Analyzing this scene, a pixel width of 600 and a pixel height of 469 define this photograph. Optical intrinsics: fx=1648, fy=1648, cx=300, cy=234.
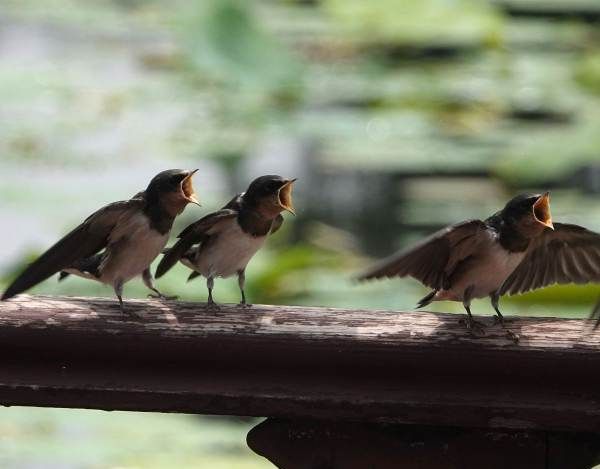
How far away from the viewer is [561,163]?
20.1ft

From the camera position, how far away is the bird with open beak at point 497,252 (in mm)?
2500

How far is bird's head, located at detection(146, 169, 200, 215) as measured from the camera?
2.51 m

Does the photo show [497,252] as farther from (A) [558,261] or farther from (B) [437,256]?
(A) [558,261]

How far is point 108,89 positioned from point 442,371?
5.34m

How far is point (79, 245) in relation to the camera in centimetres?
242

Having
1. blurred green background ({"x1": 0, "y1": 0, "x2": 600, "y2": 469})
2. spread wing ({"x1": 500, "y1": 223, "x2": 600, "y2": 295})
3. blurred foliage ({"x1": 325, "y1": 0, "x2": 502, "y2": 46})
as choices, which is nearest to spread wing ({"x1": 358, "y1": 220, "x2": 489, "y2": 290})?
spread wing ({"x1": 500, "y1": 223, "x2": 600, "y2": 295})

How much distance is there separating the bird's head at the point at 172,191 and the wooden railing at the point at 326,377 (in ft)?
1.64

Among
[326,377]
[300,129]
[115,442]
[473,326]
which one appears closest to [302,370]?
[326,377]

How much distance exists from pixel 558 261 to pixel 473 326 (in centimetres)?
66

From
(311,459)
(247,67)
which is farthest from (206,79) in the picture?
(311,459)

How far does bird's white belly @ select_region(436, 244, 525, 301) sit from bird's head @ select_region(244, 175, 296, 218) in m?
0.29

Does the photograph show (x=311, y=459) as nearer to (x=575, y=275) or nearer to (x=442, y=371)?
(x=442, y=371)

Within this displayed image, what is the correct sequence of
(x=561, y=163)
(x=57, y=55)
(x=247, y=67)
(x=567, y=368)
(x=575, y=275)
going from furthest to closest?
(x=57, y=55) < (x=247, y=67) < (x=561, y=163) < (x=575, y=275) < (x=567, y=368)

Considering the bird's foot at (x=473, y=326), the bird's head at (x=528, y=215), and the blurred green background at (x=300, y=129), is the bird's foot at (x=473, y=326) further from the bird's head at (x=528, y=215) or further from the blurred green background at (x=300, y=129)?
the blurred green background at (x=300, y=129)
